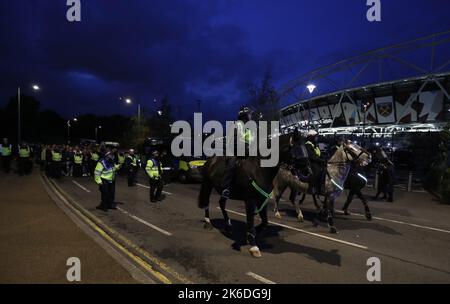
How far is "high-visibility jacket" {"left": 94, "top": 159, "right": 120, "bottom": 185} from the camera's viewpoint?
10.0 m

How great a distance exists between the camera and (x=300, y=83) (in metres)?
37.8

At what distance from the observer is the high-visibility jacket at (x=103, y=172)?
10.0m

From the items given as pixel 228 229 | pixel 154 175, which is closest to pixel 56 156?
pixel 154 175

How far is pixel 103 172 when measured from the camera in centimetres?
1015

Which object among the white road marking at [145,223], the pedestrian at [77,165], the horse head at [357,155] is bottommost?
the white road marking at [145,223]

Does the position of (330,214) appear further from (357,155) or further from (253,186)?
(253,186)

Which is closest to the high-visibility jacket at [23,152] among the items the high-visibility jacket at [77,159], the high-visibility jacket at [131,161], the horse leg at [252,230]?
the high-visibility jacket at [77,159]

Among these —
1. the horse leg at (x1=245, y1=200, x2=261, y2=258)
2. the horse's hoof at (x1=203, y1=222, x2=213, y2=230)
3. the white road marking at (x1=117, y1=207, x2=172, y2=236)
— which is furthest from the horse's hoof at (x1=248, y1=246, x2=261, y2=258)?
the white road marking at (x1=117, y1=207, x2=172, y2=236)

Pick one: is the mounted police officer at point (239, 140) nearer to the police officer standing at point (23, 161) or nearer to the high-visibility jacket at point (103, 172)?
the high-visibility jacket at point (103, 172)

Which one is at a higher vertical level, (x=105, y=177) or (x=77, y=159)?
(x=77, y=159)

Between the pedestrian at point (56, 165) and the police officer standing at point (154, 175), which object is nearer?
the police officer standing at point (154, 175)

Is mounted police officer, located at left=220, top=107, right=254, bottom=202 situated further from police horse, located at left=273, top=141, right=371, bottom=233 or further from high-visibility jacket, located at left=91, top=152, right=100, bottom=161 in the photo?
high-visibility jacket, located at left=91, top=152, right=100, bottom=161
